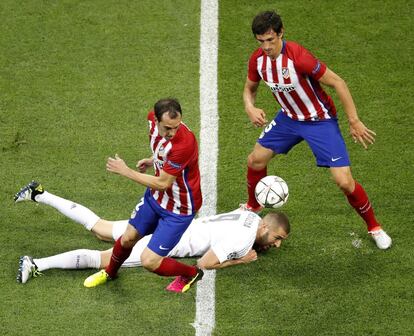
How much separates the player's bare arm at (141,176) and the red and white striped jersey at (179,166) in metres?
0.06

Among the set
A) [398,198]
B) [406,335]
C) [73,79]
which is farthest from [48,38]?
[406,335]

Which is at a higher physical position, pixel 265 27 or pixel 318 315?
pixel 265 27

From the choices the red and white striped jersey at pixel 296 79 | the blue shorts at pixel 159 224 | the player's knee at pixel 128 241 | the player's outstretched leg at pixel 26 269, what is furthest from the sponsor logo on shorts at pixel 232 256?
the player's outstretched leg at pixel 26 269

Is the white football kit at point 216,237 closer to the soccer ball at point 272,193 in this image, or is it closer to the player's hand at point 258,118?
the soccer ball at point 272,193

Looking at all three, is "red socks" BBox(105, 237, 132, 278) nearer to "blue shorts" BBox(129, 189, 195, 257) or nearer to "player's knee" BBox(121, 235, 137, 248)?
"player's knee" BBox(121, 235, 137, 248)

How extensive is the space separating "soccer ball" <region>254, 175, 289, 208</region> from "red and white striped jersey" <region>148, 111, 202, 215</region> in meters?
0.90

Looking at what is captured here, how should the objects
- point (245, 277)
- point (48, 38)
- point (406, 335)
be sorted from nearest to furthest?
point (406, 335), point (245, 277), point (48, 38)

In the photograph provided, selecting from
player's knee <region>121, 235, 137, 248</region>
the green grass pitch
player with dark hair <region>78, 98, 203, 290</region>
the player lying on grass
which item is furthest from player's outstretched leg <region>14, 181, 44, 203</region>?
player's knee <region>121, 235, 137, 248</region>

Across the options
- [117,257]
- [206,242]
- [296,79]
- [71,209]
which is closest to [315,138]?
[296,79]

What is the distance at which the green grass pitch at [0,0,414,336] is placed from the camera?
8.26 meters

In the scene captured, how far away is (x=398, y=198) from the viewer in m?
9.48

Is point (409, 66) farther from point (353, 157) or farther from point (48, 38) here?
point (48, 38)

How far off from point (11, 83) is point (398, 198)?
14.6 feet

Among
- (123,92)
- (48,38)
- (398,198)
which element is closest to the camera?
(398,198)
